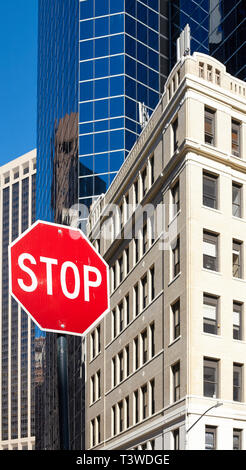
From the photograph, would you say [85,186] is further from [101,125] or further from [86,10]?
[86,10]

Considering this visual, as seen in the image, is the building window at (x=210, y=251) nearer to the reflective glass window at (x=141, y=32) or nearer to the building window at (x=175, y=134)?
the building window at (x=175, y=134)

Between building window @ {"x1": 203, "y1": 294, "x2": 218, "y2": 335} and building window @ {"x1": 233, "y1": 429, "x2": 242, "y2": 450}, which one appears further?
building window @ {"x1": 203, "y1": 294, "x2": 218, "y2": 335}

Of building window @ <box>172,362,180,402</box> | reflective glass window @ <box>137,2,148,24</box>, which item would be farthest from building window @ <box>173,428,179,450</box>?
reflective glass window @ <box>137,2,148,24</box>

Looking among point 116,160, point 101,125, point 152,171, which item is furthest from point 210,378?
point 101,125

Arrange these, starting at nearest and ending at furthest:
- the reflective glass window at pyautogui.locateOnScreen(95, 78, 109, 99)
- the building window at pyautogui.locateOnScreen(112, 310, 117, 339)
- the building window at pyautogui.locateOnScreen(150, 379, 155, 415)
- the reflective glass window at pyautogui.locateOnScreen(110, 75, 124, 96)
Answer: the building window at pyautogui.locateOnScreen(150, 379, 155, 415), the building window at pyautogui.locateOnScreen(112, 310, 117, 339), the reflective glass window at pyautogui.locateOnScreen(110, 75, 124, 96), the reflective glass window at pyautogui.locateOnScreen(95, 78, 109, 99)

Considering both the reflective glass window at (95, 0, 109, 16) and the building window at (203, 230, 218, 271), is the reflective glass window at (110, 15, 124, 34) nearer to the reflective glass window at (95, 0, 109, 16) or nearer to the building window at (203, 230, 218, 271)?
the reflective glass window at (95, 0, 109, 16)

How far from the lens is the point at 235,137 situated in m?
49.6

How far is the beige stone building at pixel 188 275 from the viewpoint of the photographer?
141 feet

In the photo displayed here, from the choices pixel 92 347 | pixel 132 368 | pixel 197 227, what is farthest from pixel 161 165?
pixel 92 347

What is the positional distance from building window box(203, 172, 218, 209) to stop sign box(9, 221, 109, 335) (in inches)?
1617

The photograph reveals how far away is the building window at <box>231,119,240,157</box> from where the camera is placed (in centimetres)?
4937

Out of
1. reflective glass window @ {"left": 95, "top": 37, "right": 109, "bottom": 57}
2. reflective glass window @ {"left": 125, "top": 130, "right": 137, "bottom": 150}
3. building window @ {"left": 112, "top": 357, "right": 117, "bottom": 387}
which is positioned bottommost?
building window @ {"left": 112, "top": 357, "right": 117, "bottom": 387}

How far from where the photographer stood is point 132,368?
176ft

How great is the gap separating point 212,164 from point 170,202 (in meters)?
3.41
